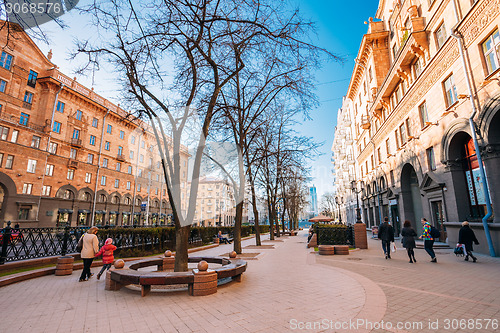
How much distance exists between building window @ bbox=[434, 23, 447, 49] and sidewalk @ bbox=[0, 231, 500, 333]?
12.9 meters

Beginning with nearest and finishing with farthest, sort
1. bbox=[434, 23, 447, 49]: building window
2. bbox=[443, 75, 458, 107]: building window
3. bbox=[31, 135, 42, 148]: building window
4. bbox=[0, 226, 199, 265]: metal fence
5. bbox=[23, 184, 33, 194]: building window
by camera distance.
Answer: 1. bbox=[0, 226, 199, 265]: metal fence
2. bbox=[443, 75, 458, 107]: building window
3. bbox=[434, 23, 447, 49]: building window
4. bbox=[23, 184, 33, 194]: building window
5. bbox=[31, 135, 42, 148]: building window

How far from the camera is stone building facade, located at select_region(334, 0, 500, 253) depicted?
11031 millimetres

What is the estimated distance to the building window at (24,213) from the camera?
30.3 meters

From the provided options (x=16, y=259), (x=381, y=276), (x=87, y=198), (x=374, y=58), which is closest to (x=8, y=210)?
(x=87, y=198)

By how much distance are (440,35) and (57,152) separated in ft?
145

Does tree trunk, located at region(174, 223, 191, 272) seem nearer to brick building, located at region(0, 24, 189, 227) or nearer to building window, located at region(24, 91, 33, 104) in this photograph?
brick building, located at region(0, 24, 189, 227)

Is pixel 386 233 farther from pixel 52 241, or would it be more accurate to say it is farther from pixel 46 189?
pixel 46 189

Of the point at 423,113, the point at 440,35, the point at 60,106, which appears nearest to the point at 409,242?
the point at 423,113

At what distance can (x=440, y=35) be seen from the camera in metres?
15.2

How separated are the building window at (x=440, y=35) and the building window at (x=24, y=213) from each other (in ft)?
140

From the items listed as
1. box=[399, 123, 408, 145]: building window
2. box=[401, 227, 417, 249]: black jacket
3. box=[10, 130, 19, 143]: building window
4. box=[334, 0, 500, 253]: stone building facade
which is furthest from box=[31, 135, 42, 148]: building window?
box=[399, 123, 408, 145]: building window

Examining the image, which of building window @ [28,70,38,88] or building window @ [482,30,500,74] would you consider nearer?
building window @ [482,30,500,74]

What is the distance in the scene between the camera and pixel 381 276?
7965mm

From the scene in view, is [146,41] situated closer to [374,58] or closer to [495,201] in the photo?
[495,201]
